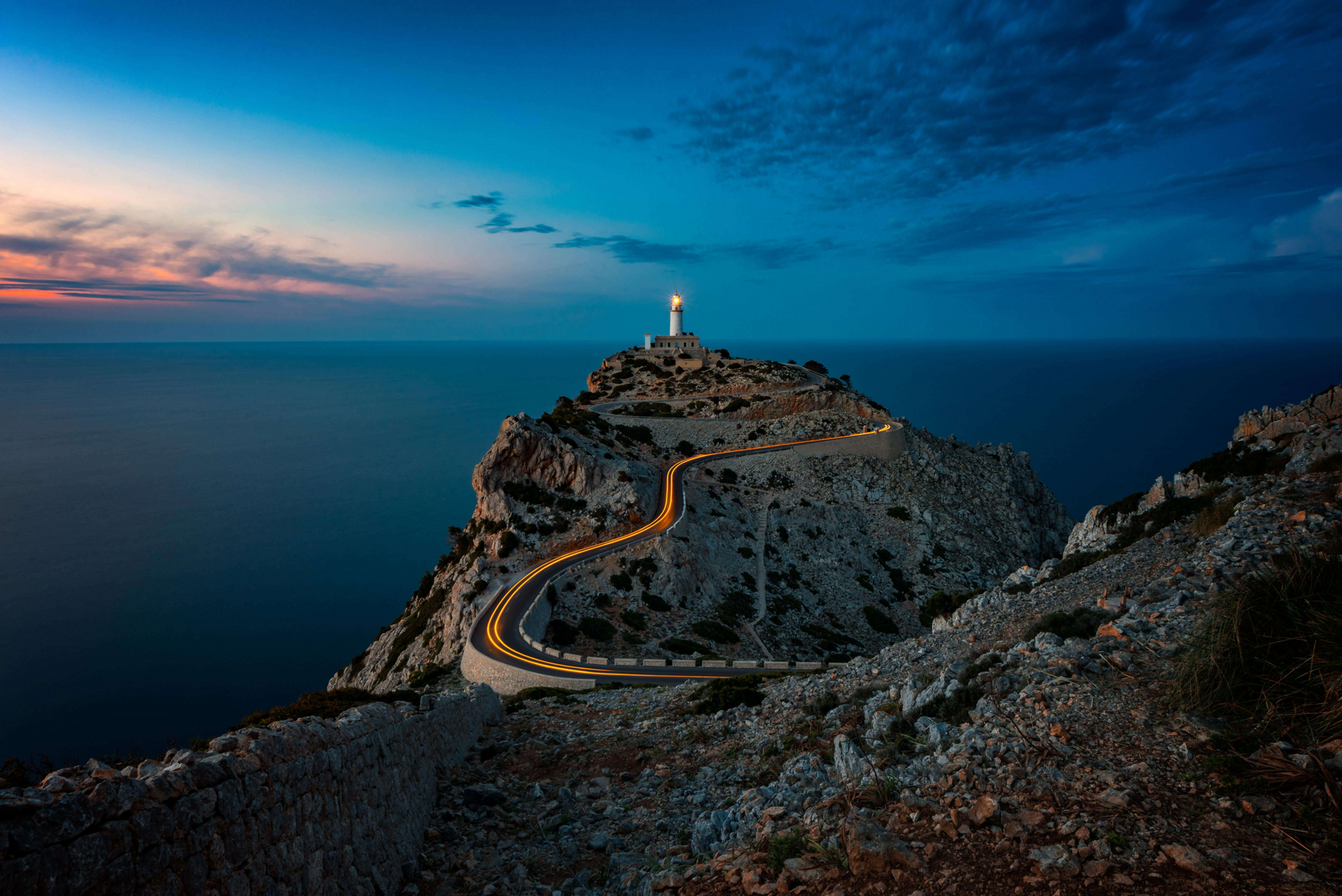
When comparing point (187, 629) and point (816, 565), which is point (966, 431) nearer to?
point (816, 565)

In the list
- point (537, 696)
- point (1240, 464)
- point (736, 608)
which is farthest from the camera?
point (736, 608)

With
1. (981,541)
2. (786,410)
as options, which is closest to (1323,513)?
(981,541)

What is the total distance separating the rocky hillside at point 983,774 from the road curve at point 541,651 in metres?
11.1

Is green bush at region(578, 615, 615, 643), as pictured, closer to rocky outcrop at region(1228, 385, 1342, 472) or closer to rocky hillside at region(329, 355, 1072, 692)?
rocky hillside at region(329, 355, 1072, 692)

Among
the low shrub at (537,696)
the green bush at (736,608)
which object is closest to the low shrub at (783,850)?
the low shrub at (537,696)

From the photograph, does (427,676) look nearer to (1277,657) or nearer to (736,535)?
(736,535)

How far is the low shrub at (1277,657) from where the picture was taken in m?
5.41

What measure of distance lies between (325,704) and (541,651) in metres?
17.2

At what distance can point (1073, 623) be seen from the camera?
1059 centimetres

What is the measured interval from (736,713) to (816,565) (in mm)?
37616

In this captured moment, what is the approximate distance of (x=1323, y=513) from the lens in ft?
38.2

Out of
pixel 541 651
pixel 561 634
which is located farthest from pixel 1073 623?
pixel 561 634

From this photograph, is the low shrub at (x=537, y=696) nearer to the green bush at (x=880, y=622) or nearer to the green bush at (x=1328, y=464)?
the green bush at (x=1328, y=464)

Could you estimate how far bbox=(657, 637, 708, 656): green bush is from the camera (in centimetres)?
3209
